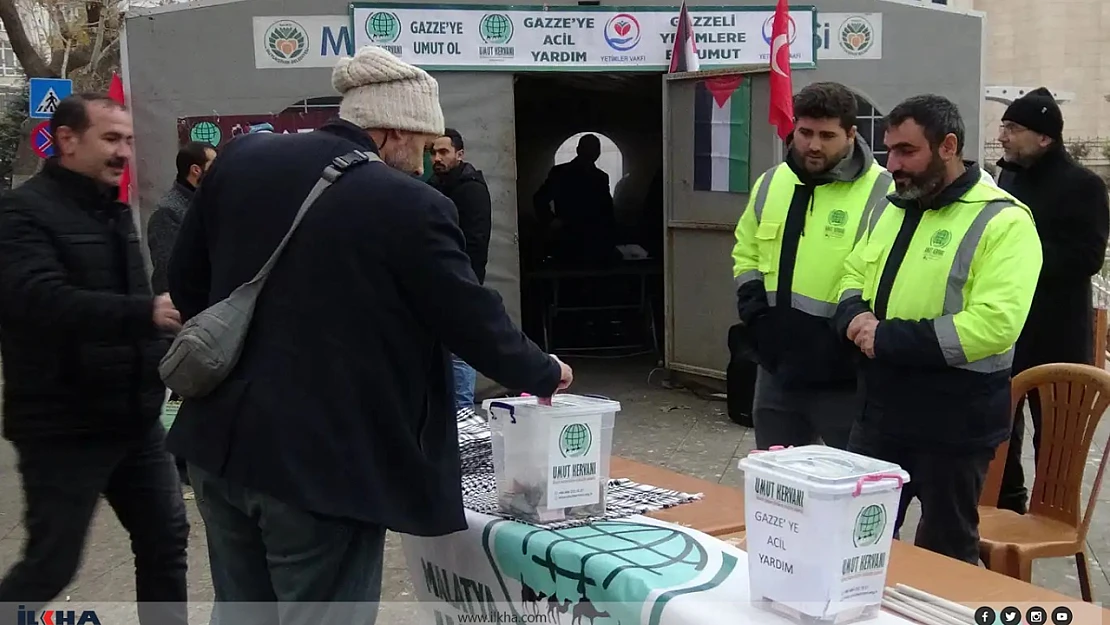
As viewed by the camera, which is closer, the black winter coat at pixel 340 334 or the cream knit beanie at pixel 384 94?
the black winter coat at pixel 340 334

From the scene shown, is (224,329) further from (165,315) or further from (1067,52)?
(1067,52)

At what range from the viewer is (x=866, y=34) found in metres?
7.91

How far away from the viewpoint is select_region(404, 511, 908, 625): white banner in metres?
2.23

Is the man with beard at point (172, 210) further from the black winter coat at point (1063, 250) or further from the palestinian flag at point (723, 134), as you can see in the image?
the black winter coat at point (1063, 250)

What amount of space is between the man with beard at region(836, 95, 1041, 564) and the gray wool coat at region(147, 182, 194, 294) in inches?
137

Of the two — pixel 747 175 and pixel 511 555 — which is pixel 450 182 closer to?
pixel 747 175

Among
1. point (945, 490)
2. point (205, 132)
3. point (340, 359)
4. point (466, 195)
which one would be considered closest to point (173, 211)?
point (466, 195)

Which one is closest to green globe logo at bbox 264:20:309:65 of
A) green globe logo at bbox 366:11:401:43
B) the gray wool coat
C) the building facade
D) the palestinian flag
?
green globe logo at bbox 366:11:401:43

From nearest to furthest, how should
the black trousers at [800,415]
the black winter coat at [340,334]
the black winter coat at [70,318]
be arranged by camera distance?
the black winter coat at [340,334]
the black winter coat at [70,318]
the black trousers at [800,415]

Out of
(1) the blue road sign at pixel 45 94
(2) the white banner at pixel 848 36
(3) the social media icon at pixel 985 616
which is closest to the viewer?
(3) the social media icon at pixel 985 616

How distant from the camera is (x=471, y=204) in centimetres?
590

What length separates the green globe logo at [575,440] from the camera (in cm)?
257

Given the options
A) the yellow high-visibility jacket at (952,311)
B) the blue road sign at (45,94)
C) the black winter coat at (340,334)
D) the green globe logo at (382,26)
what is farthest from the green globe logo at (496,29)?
the blue road sign at (45,94)

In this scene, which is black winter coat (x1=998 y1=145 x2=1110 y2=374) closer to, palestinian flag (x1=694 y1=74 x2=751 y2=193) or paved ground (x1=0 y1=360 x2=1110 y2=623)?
paved ground (x1=0 y1=360 x2=1110 y2=623)
